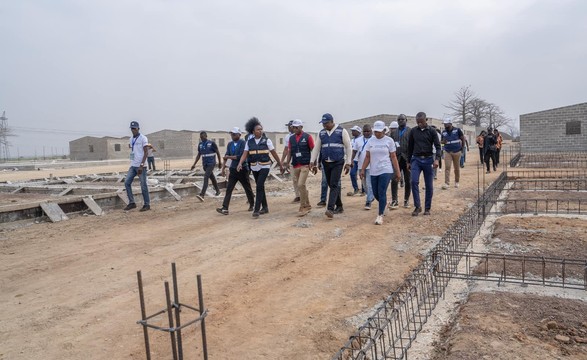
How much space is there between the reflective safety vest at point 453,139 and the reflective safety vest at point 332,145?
15.4 ft

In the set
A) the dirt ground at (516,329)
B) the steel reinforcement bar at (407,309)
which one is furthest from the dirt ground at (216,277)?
the dirt ground at (516,329)

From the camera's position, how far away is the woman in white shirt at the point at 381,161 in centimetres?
733

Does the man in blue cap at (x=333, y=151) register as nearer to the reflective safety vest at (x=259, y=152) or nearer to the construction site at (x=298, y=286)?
the construction site at (x=298, y=286)

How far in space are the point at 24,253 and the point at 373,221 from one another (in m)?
5.21

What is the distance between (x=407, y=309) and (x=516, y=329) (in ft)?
2.62

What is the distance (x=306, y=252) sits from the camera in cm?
561

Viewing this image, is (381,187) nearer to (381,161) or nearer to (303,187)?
(381,161)

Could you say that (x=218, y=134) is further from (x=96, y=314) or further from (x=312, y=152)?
(x=96, y=314)

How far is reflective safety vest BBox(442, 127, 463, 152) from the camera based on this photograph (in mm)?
11273

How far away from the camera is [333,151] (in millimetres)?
7812

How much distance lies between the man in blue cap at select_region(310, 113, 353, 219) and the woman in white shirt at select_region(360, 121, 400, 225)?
1.51 ft

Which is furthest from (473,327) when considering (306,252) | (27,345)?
(27,345)

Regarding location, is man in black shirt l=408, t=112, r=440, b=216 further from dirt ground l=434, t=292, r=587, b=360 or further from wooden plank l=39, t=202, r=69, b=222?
wooden plank l=39, t=202, r=69, b=222

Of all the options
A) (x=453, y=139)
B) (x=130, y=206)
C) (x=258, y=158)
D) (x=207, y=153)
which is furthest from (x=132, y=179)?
(x=453, y=139)
